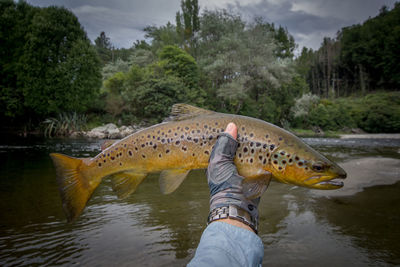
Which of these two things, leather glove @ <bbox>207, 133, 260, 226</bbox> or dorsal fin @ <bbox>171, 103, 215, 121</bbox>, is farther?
dorsal fin @ <bbox>171, 103, 215, 121</bbox>

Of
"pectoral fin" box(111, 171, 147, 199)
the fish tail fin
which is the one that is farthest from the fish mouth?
the fish tail fin

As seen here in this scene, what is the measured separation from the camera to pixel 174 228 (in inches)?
155

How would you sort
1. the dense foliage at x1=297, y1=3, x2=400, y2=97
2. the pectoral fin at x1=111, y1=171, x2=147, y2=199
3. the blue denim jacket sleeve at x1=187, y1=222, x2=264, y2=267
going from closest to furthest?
the blue denim jacket sleeve at x1=187, y1=222, x2=264, y2=267 → the pectoral fin at x1=111, y1=171, x2=147, y2=199 → the dense foliage at x1=297, y1=3, x2=400, y2=97

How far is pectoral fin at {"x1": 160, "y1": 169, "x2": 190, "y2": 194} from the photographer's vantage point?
2.35 m

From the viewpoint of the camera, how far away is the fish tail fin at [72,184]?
225 centimetres

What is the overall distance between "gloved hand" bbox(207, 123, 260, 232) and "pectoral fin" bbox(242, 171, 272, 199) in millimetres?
45

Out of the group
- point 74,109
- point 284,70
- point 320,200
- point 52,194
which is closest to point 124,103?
point 74,109

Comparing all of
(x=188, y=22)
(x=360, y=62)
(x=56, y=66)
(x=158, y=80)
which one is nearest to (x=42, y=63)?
(x=56, y=66)

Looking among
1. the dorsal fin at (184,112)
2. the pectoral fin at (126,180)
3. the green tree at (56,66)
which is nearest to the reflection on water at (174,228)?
the pectoral fin at (126,180)

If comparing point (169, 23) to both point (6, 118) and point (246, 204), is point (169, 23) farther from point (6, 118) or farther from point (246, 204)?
point (246, 204)

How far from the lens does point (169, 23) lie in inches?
2170

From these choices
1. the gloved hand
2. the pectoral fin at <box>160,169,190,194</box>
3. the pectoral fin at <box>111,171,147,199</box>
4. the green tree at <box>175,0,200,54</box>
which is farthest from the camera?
the green tree at <box>175,0,200,54</box>

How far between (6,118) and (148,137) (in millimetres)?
38108

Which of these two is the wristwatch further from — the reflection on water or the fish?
the reflection on water
